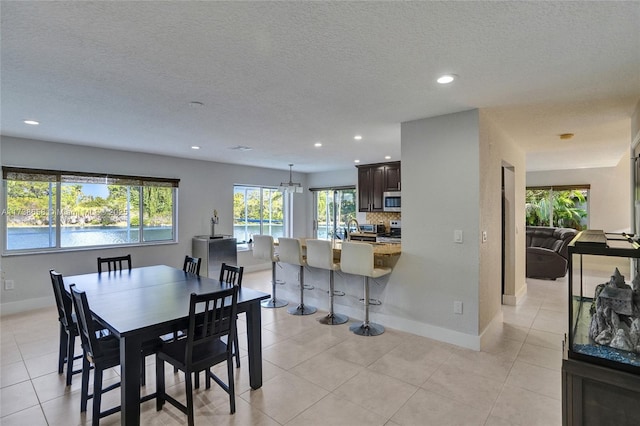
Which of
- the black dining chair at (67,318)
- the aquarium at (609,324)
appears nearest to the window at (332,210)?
the black dining chair at (67,318)

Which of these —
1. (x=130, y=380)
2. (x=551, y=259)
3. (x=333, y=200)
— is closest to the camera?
(x=130, y=380)

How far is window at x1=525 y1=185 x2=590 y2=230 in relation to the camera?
8.18m

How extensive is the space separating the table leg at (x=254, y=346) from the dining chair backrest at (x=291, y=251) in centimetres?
178

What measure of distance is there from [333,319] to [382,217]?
382 centimetres

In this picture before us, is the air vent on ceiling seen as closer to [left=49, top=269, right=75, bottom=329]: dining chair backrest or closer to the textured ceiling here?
the textured ceiling

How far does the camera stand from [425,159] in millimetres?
3682

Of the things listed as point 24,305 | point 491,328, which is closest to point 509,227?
point 491,328

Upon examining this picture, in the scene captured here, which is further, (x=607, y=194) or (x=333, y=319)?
(x=607, y=194)

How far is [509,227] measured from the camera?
4.83 m

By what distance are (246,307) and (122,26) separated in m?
2.07

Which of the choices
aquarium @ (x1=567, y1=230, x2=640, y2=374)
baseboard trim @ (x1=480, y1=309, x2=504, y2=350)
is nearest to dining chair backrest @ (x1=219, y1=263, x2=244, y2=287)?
aquarium @ (x1=567, y1=230, x2=640, y2=374)

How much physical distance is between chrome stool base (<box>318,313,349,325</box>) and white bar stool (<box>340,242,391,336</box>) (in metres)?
0.21

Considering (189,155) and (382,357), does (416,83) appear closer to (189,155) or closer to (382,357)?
(382,357)

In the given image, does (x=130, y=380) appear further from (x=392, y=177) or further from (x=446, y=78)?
(x=392, y=177)
